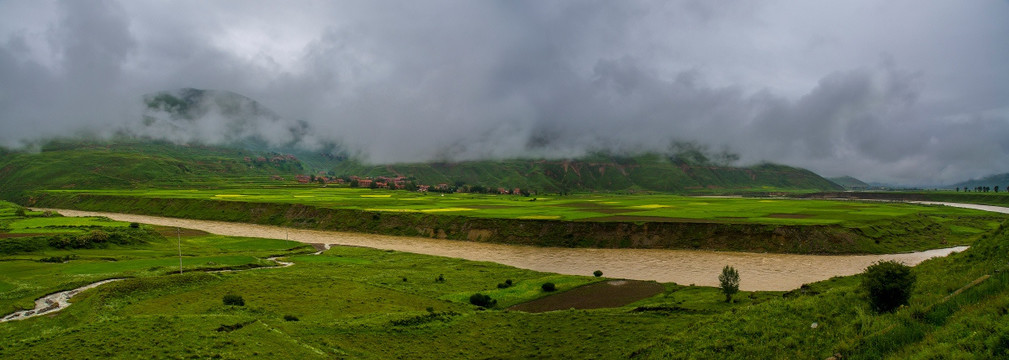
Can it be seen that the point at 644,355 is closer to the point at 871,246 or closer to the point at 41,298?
the point at 41,298

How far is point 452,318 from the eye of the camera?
108 feet

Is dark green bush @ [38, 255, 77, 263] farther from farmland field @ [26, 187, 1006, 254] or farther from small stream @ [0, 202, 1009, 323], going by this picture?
farmland field @ [26, 187, 1006, 254]

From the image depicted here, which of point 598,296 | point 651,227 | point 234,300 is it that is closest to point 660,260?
Answer: point 651,227

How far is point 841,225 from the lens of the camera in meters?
75.9

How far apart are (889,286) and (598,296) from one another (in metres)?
25.5

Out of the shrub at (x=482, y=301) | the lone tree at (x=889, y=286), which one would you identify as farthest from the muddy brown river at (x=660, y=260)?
the lone tree at (x=889, y=286)

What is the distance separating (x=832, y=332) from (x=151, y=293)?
141ft

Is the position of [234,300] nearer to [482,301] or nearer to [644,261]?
[482,301]

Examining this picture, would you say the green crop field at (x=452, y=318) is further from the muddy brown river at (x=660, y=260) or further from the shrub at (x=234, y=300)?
the muddy brown river at (x=660, y=260)

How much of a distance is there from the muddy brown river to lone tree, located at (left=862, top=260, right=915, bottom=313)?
97.2 feet

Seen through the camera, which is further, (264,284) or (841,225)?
(841,225)

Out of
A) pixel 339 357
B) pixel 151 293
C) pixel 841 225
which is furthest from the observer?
pixel 841 225

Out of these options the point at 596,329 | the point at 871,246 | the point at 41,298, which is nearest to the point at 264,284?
the point at 41,298

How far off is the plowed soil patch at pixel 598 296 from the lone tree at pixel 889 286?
2068 centimetres
